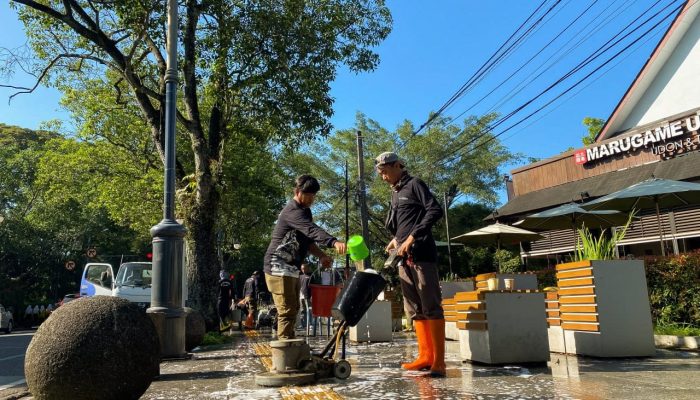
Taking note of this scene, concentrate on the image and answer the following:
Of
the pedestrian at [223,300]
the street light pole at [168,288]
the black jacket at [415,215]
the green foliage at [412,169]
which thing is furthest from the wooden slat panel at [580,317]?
the green foliage at [412,169]

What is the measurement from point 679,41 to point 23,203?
39154mm

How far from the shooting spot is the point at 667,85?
17.8 metres

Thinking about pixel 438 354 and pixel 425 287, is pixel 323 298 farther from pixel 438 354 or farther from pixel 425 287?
pixel 438 354

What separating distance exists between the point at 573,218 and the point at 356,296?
8.70 meters

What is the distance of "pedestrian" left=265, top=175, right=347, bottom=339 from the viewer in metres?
4.76

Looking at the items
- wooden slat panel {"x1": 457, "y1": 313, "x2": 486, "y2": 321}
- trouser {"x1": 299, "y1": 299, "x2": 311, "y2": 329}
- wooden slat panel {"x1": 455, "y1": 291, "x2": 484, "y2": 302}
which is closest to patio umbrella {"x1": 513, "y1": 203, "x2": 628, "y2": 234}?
trouser {"x1": 299, "y1": 299, "x2": 311, "y2": 329}

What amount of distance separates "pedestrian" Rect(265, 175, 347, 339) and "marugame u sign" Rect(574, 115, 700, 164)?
1424 cm

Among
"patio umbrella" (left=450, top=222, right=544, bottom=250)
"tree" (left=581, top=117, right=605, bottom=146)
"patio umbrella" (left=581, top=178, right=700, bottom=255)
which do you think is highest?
"tree" (left=581, top=117, right=605, bottom=146)

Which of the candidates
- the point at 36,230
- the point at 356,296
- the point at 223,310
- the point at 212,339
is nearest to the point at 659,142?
the point at 212,339

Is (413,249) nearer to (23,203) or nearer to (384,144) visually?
(384,144)

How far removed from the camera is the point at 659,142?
1611 centimetres

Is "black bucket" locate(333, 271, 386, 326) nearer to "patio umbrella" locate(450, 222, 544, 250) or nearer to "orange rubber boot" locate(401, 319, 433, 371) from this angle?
"orange rubber boot" locate(401, 319, 433, 371)

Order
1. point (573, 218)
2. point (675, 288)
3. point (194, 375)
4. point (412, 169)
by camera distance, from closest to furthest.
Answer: point (194, 375) → point (675, 288) → point (573, 218) → point (412, 169)

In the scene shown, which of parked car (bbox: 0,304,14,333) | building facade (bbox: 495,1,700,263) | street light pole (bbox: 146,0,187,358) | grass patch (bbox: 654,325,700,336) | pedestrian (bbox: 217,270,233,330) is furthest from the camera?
parked car (bbox: 0,304,14,333)
